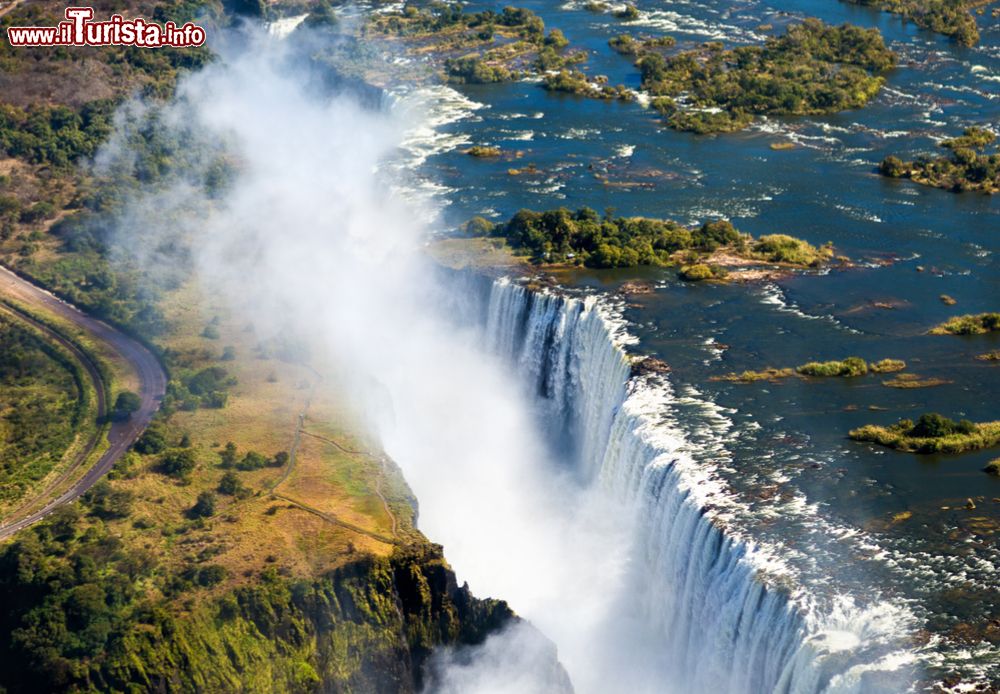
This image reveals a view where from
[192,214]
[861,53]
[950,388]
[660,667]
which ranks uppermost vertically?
[861,53]

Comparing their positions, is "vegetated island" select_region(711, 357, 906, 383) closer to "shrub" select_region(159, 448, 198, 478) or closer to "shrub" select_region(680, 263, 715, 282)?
"shrub" select_region(680, 263, 715, 282)

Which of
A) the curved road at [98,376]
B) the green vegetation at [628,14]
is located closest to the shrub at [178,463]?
the curved road at [98,376]

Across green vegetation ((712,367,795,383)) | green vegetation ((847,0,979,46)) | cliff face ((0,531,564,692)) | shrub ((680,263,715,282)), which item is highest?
green vegetation ((847,0,979,46))

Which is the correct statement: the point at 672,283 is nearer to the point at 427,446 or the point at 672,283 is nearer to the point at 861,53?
the point at 427,446

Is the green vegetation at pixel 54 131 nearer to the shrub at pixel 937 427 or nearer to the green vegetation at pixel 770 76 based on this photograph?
the green vegetation at pixel 770 76

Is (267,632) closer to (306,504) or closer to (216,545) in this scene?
(216,545)

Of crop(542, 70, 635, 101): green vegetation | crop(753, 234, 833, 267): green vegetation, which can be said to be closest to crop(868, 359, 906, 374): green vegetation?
crop(753, 234, 833, 267): green vegetation

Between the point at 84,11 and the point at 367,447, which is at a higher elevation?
the point at 84,11

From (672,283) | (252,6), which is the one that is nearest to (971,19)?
(672,283)
